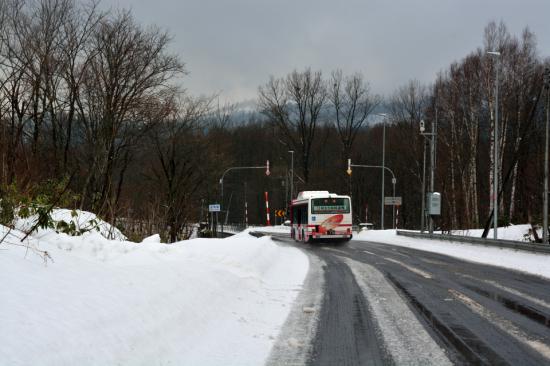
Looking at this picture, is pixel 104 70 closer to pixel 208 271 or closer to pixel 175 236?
pixel 175 236

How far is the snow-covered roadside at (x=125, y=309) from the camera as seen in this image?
15.0ft

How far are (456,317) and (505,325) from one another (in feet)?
2.60

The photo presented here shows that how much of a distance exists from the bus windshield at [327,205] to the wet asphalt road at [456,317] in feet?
57.2

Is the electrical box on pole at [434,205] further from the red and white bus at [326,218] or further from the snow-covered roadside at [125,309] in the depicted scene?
the snow-covered roadside at [125,309]

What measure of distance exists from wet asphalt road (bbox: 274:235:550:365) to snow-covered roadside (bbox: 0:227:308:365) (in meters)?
0.93

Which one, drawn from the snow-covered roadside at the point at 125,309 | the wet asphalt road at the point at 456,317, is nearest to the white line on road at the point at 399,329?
the wet asphalt road at the point at 456,317

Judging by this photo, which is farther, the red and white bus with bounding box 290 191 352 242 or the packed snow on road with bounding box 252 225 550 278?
the red and white bus with bounding box 290 191 352 242

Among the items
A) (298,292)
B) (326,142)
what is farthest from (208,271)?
(326,142)

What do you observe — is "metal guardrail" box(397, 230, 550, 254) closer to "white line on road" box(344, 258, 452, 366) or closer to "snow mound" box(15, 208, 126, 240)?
"white line on road" box(344, 258, 452, 366)

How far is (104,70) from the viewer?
27.0 metres

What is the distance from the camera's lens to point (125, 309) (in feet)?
19.3

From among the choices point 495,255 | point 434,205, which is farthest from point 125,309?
point 434,205

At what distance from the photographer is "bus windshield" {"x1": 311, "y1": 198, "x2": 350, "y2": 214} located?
3253 cm

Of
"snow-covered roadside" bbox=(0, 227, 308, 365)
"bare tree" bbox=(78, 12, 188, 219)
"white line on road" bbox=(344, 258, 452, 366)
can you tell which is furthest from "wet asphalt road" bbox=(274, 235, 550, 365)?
"bare tree" bbox=(78, 12, 188, 219)
